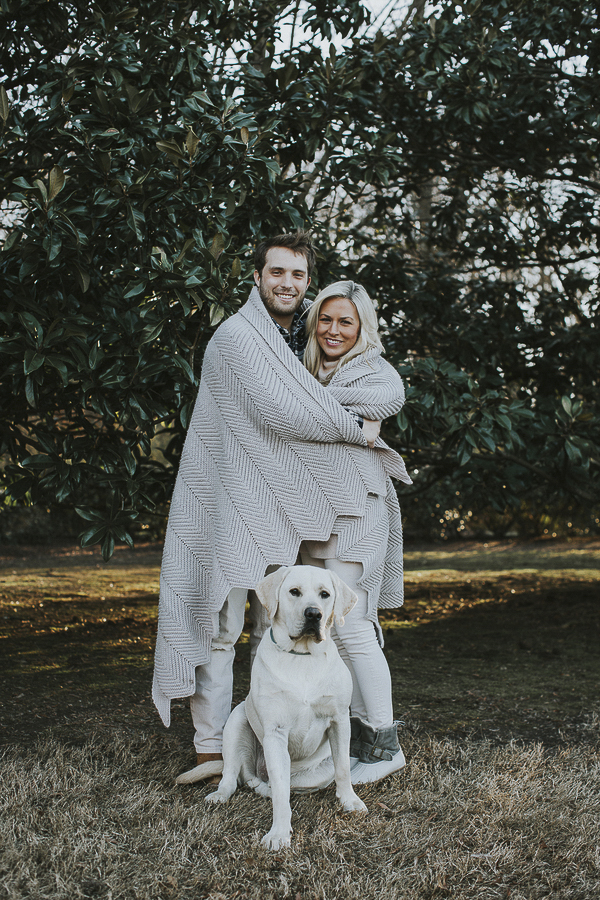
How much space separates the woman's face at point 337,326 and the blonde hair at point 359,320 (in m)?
0.02

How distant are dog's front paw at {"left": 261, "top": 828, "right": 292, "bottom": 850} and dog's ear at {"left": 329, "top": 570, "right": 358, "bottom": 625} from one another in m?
0.71

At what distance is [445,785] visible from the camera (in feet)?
9.82

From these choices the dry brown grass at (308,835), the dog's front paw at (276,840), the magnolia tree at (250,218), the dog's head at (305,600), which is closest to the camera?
the dry brown grass at (308,835)

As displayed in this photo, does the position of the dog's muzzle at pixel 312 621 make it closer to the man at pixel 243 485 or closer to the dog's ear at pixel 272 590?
the dog's ear at pixel 272 590

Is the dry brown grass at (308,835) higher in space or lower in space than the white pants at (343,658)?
lower

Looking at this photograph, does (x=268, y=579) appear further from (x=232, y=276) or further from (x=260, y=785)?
(x=232, y=276)

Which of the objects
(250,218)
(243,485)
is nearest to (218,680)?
(243,485)

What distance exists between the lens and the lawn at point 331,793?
231cm

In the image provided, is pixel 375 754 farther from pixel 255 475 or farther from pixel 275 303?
pixel 275 303

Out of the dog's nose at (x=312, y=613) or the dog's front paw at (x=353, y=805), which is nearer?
the dog's nose at (x=312, y=613)

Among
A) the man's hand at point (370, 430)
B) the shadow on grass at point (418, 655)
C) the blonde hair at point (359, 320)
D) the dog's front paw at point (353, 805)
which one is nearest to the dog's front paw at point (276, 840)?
the dog's front paw at point (353, 805)

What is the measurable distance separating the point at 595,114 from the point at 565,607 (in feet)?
15.7

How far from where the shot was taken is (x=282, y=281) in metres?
3.12

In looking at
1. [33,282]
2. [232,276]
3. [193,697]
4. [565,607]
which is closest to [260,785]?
[193,697]
